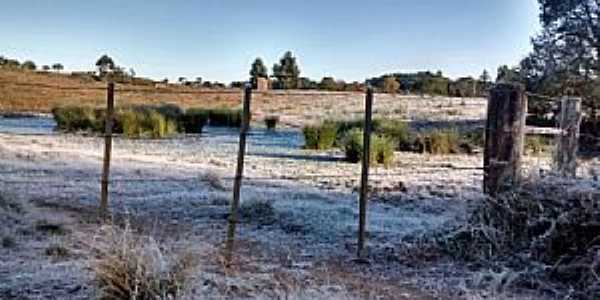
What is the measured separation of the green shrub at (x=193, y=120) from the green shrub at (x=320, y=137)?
22.0ft

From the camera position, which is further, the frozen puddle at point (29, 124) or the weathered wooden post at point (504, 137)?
the frozen puddle at point (29, 124)

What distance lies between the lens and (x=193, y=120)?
32.2 m

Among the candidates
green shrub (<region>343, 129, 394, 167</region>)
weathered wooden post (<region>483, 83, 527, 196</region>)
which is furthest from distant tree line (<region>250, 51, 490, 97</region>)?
weathered wooden post (<region>483, 83, 527, 196</region>)

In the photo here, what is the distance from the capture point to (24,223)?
9.93 meters

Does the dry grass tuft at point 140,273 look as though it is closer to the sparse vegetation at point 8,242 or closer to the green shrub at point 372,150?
the sparse vegetation at point 8,242

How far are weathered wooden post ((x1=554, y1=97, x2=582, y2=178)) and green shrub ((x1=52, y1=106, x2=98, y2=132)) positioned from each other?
20.8 meters

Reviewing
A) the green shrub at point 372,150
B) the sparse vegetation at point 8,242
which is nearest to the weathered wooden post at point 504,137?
the sparse vegetation at point 8,242

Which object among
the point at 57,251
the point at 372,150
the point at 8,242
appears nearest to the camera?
the point at 57,251

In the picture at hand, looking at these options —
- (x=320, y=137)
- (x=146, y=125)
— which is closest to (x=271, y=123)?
(x=146, y=125)

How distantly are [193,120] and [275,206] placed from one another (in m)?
20.7

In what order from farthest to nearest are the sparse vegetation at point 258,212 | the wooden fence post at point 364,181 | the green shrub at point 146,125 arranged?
the green shrub at point 146,125 < the sparse vegetation at point 258,212 < the wooden fence post at point 364,181

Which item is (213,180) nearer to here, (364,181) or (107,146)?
(107,146)

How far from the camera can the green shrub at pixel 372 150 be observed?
64.6ft

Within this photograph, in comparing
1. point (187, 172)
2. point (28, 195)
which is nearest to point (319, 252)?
point (28, 195)
